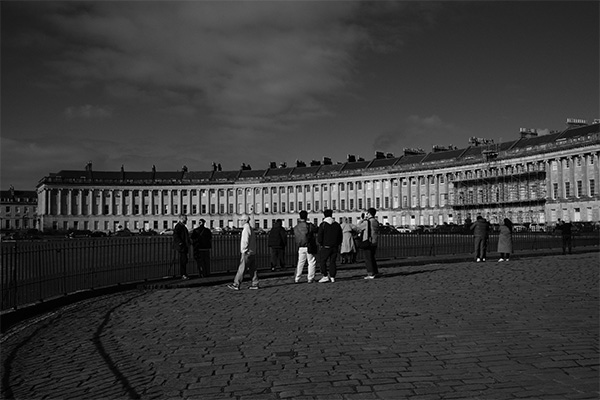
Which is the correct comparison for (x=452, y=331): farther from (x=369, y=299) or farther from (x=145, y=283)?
(x=145, y=283)

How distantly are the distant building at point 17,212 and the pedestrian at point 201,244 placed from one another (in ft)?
524

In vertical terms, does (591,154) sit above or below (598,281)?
above

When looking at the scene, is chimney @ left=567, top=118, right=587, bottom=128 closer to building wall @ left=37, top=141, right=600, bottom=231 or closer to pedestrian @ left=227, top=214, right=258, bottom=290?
building wall @ left=37, top=141, right=600, bottom=231

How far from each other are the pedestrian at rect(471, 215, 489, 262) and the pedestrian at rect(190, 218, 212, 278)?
12.5 m

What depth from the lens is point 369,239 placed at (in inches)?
717

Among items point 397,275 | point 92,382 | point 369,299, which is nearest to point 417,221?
point 397,275

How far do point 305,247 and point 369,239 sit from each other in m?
2.03

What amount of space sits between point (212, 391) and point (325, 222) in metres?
12.2

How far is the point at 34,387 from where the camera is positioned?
6535 mm

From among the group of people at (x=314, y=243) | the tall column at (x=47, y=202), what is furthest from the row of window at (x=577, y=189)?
the tall column at (x=47, y=202)

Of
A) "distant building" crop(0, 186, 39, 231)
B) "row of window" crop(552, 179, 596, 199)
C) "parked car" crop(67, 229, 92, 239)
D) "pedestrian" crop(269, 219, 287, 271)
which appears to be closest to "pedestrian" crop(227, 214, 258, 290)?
"pedestrian" crop(269, 219, 287, 271)

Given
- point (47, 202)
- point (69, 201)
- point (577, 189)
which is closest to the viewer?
point (577, 189)

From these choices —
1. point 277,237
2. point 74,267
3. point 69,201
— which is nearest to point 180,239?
point 74,267

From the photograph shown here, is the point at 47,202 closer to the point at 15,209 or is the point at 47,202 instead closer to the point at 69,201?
the point at 69,201
